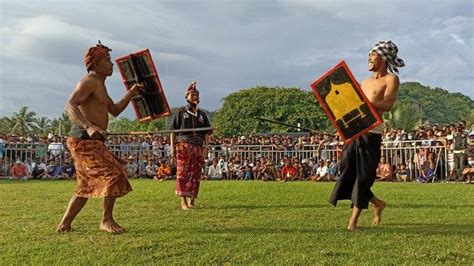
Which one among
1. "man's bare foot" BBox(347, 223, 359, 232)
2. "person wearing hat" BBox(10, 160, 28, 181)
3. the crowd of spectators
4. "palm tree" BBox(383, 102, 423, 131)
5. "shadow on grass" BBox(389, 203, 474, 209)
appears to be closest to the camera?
"man's bare foot" BBox(347, 223, 359, 232)

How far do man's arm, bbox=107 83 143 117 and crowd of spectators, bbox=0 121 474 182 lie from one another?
1037 centimetres

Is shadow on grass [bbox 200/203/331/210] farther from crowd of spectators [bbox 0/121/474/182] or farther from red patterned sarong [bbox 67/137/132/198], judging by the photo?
crowd of spectators [bbox 0/121/474/182]

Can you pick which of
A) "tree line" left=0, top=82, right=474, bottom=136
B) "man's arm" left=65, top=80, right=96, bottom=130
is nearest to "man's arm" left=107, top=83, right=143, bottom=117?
"man's arm" left=65, top=80, right=96, bottom=130

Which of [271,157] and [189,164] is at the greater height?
[271,157]

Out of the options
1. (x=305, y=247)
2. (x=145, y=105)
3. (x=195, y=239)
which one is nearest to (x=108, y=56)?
(x=145, y=105)

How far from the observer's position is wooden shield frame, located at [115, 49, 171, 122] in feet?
23.9

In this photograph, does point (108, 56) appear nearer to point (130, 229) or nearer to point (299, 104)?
point (130, 229)

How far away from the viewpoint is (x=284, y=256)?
15.2ft

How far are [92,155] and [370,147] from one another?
340 cm

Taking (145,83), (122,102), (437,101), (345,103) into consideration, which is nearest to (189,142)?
(145,83)

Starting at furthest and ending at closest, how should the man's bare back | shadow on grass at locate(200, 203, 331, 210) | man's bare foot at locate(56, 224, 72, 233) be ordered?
1. shadow on grass at locate(200, 203, 331, 210)
2. the man's bare back
3. man's bare foot at locate(56, 224, 72, 233)

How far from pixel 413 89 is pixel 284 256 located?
500 feet

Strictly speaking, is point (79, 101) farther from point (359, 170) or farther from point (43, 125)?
point (43, 125)

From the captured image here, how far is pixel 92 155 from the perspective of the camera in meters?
6.11
